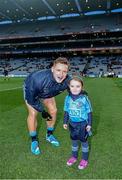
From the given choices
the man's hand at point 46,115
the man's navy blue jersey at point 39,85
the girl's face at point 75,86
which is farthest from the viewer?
the man's hand at point 46,115

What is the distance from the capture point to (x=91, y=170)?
4.91 metres

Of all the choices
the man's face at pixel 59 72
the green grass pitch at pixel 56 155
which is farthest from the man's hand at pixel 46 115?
the man's face at pixel 59 72

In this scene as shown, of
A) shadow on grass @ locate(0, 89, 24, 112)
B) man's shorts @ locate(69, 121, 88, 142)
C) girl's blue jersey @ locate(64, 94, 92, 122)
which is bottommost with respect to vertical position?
shadow on grass @ locate(0, 89, 24, 112)

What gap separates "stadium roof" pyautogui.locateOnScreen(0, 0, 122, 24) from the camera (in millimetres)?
64438

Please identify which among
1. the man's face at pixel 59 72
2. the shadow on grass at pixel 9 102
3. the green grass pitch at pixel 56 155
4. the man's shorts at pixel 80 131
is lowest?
the shadow on grass at pixel 9 102

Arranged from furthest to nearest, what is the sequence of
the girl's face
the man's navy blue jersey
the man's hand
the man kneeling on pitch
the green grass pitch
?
the man's hand
the man's navy blue jersey
the man kneeling on pitch
the girl's face
the green grass pitch

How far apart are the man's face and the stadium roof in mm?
60171

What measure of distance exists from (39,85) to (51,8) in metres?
66.3

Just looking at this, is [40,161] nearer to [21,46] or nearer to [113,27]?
[113,27]

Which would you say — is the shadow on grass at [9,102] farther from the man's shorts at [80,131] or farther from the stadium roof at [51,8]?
the stadium roof at [51,8]

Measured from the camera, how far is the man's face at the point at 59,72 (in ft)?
18.1

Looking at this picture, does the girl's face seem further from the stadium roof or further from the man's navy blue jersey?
the stadium roof

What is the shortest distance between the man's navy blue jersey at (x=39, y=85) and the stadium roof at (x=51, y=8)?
60.0 metres

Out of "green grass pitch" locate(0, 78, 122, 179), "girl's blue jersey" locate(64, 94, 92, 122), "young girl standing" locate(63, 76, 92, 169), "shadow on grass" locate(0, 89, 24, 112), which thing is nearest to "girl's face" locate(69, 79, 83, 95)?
"young girl standing" locate(63, 76, 92, 169)
